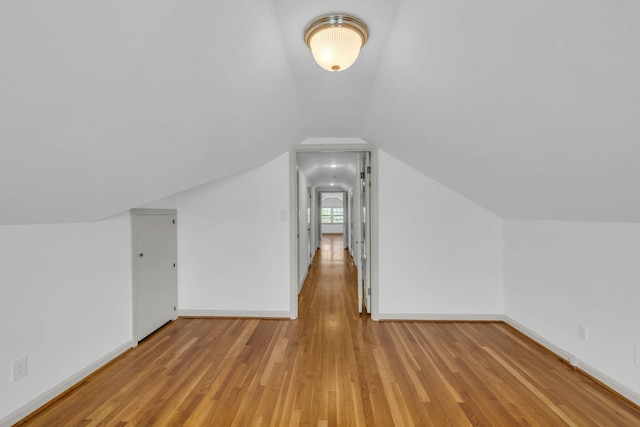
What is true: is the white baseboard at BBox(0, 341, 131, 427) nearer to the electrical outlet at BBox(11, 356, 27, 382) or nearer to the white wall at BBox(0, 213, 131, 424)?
the white wall at BBox(0, 213, 131, 424)

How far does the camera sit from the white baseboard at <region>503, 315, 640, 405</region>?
1.97m

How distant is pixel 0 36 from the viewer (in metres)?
0.77

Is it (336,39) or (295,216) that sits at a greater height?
(336,39)

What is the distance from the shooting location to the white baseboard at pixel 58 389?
1780 mm

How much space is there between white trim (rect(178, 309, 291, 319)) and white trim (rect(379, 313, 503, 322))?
1273 millimetres

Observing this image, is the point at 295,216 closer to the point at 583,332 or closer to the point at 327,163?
the point at 327,163

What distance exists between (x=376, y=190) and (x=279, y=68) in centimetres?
205

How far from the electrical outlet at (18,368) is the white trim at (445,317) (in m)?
3.18

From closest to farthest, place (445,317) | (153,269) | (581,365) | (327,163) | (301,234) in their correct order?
(581,365) < (153,269) < (445,317) < (301,234) < (327,163)

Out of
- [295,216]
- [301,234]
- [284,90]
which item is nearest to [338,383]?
[295,216]

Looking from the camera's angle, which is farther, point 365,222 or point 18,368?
point 365,222

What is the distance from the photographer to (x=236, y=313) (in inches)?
140

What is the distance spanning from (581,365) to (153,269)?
4.20 meters

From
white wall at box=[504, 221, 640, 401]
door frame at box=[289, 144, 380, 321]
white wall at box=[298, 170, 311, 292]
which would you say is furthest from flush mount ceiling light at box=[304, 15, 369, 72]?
white wall at box=[298, 170, 311, 292]
